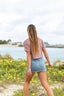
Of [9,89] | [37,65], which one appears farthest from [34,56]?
[9,89]

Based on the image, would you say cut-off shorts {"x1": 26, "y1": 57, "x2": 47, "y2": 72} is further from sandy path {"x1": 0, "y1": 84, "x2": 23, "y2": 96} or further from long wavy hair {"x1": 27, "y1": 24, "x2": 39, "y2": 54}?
sandy path {"x1": 0, "y1": 84, "x2": 23, "y2": 96}

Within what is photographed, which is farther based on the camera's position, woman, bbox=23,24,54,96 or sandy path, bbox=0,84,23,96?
sandy path, bbox=0,84,23,96

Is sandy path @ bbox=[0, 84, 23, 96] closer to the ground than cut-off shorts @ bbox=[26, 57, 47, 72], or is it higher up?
closer to the ground

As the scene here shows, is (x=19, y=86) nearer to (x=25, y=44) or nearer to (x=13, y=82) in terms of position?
(x=13, y=82)

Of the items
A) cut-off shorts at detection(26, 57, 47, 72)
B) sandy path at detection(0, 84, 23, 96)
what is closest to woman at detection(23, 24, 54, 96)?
cut-off shorts at detection(26, 57, 47, 72)

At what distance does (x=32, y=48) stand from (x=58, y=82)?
3.04 metres

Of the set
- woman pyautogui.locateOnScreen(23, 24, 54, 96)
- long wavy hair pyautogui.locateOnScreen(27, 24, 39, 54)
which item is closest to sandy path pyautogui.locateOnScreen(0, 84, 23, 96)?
woman pyautogui.locateOnScreen(23, 24, 54, 96)

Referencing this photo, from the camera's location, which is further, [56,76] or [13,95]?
[56,76]

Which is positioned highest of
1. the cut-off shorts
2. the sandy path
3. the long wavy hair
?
the long wavy hair

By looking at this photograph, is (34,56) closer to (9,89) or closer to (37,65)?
(37,65)

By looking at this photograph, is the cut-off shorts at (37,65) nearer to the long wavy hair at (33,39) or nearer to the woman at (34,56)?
the woman at (34,56)

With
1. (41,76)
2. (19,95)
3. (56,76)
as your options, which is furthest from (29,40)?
(56,76)

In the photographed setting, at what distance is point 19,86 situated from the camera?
5273 mm

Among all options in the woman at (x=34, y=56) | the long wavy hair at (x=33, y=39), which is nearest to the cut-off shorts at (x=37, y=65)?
the woman at (x=34, y=56)
